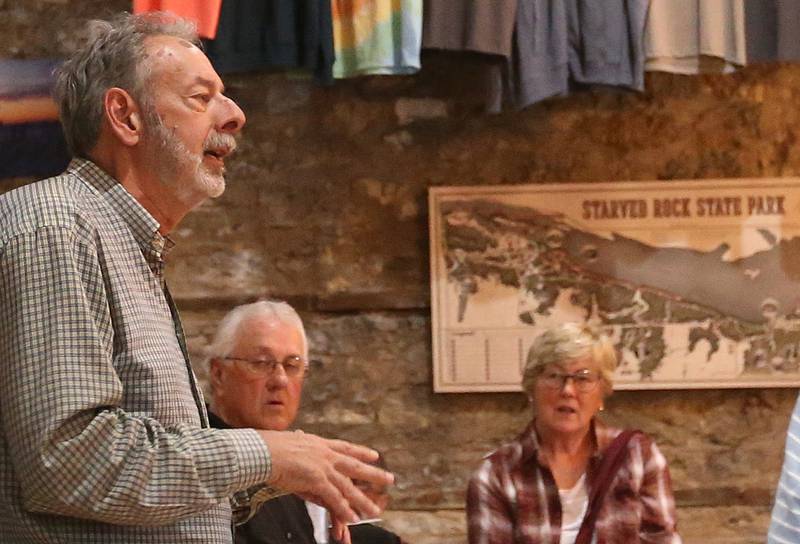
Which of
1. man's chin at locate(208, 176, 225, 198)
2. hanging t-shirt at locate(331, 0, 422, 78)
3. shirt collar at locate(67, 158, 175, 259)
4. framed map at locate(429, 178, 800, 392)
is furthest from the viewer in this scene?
framed map at locate(429, 178, 800, 392)

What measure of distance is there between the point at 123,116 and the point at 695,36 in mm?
2076

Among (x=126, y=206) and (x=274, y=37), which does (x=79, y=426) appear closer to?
(x=126, y=206)

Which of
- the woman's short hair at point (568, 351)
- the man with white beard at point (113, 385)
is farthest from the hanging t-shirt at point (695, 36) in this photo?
the man with white beard at point (113, 385)

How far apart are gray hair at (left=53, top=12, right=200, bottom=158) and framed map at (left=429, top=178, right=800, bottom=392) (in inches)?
82.7

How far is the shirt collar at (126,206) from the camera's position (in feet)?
4.88

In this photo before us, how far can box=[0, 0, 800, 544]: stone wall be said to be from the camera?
3650 millimetres

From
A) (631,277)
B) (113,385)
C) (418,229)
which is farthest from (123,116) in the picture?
(631,277)

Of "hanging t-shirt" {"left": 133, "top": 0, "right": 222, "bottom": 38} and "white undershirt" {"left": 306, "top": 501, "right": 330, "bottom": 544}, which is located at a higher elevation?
"hanging t-shirt" {"left": 133, "top": 0, "right": 222, "bottom": 38}

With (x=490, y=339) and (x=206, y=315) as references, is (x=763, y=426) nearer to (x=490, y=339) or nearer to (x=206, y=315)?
(x=490, y=339)

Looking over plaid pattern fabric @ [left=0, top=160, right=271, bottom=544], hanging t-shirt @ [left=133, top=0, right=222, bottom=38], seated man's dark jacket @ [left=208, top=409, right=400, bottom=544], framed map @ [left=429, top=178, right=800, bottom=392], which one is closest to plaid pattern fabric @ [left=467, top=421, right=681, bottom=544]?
seated man's dark jacket @ [left=208, top=409, right=400, bottom=544]

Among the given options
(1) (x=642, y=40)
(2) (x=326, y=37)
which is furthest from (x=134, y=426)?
(1) (x=642, y=40)

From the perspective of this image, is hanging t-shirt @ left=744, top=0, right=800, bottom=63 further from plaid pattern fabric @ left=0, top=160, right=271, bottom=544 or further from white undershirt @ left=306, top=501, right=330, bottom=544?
plaid pattern fabric @ left=0, top=160, right=271, bottom=544

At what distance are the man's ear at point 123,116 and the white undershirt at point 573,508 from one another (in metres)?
1.72

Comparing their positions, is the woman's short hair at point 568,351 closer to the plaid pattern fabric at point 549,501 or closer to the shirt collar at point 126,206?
the plaid pattern fabric at point 549,501
